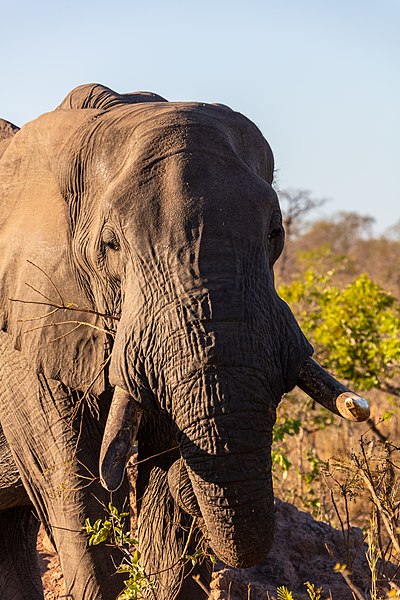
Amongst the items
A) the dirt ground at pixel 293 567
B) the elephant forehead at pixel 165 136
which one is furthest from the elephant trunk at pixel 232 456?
the dirt ground at pixel 293 567

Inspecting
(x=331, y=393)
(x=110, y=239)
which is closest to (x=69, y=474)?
(x=110, y=239)

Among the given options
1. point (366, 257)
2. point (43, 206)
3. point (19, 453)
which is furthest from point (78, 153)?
point (366, 257)

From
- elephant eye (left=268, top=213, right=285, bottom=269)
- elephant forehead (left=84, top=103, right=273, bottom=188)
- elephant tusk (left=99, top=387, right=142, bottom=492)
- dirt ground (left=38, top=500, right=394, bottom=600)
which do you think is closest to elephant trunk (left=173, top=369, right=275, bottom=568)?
elephant tusk (left=99, top=387, right=142, bottom=492)

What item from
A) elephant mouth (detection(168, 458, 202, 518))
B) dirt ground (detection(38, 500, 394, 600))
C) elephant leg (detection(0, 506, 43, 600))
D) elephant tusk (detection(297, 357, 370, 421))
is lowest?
dirt ground (detection(38, 500, 394, 600))

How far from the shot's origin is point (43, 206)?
4109mm

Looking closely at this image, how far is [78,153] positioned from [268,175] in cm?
73

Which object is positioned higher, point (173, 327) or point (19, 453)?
point (173, 327)

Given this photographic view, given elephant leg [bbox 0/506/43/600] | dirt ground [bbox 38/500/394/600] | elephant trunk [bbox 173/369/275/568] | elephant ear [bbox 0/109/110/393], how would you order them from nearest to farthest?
elephant trunk [bbox 173/369/275/568] → elephant ear [bbox 0/109/110/393] → elephant leg [bbox 0/506/43/600] → dirt ground [bbox 38/500/394/600]

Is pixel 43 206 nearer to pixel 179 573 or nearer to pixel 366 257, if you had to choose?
pixel 179 573

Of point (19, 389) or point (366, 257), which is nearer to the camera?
point (19, 389)

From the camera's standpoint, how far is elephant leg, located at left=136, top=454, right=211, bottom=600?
4.24 m

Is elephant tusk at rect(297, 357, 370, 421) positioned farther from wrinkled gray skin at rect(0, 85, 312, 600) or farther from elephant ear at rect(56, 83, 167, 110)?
elephant ear at rect(56, 83, 167, 110)

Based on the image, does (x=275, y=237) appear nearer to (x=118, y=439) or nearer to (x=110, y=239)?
(x=110, y=239)

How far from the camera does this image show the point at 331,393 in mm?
3465
